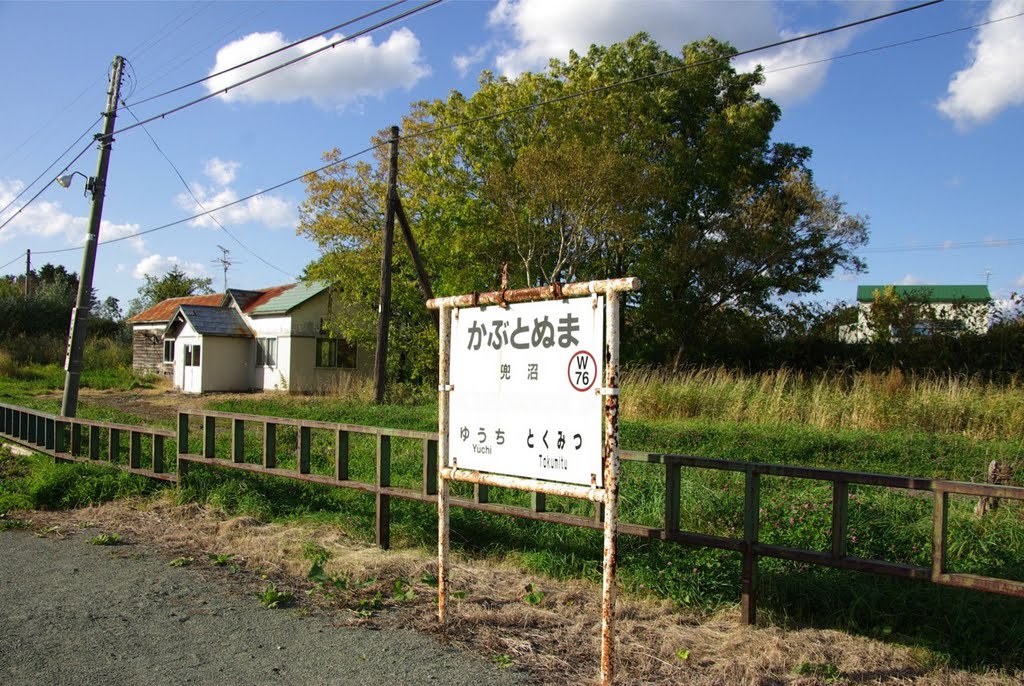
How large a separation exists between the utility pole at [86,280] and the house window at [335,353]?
58.4 feet

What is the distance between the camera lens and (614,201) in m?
22.6

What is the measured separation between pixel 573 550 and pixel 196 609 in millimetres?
3001

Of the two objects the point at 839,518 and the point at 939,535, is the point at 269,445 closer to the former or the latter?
the point at 839,518

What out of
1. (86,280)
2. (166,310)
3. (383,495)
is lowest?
(383,495)

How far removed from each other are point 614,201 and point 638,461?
56.6 feet

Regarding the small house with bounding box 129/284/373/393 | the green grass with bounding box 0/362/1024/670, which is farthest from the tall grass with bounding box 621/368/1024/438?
the small house with bounding box 129/284/373/393

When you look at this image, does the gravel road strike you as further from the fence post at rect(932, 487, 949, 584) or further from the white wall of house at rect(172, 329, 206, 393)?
the white wall of house at rect(172, 329, 206, 393)

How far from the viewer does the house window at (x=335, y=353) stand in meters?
31.8

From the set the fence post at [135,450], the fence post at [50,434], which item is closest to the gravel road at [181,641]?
the fence post at [135,450]

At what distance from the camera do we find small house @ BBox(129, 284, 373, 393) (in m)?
30.7

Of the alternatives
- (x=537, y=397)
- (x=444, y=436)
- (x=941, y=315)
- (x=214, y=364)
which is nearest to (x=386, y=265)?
(x=214, y=364)

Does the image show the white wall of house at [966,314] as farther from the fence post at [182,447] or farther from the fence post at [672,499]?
the fence post at [182,447]

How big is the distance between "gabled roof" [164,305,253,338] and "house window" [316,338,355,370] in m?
3.15

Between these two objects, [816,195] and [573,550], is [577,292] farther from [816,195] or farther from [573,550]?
[816,195]
